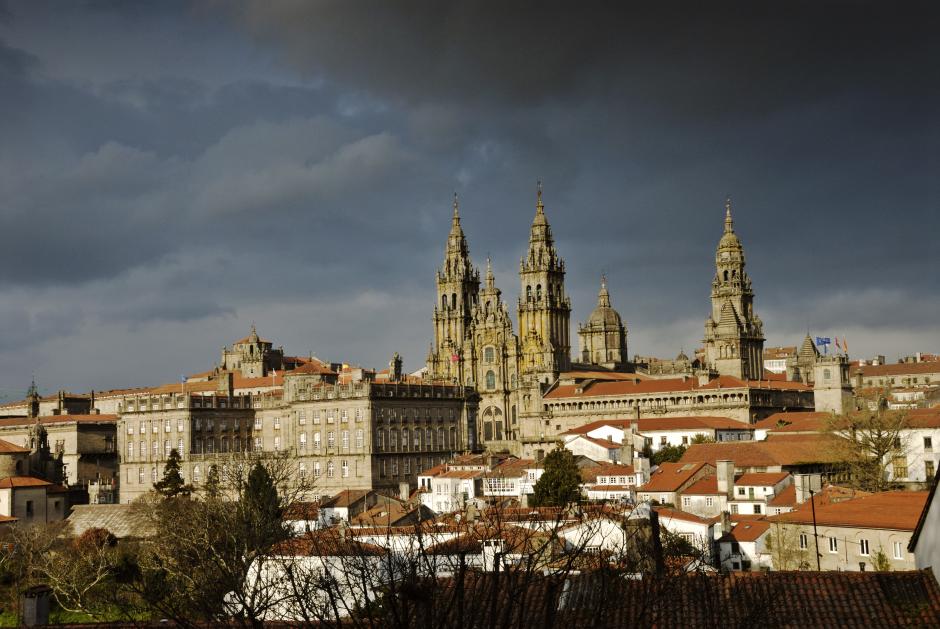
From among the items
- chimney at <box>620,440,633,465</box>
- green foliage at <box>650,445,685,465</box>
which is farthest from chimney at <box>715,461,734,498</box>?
green foliage at <box>650,445,685,465</box>

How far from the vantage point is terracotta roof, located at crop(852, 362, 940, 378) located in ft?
537

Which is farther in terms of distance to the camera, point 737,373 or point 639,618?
point 737,373

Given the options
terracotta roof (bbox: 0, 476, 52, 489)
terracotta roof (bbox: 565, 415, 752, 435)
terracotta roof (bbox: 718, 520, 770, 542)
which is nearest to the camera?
terracotta roof (bbox: 718, 520, 770, 542)

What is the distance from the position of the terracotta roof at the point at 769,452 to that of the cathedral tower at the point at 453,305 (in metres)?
61.2

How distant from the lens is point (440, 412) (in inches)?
3959

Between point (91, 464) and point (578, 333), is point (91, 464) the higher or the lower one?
the lower one

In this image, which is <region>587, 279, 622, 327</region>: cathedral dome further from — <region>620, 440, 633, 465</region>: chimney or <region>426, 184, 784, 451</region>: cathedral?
<region>620, 440, 633, 465</region>: chimney

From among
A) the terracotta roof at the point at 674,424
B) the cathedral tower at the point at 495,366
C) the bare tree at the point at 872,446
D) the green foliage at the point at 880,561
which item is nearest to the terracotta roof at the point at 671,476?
the bare tree at the point at 872,446

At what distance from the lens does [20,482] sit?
79500 millimetres

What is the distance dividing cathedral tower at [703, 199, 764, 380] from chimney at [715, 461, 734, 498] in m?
64.8

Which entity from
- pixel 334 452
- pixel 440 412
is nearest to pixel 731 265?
pixel 440 412

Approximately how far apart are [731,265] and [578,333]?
2688cm

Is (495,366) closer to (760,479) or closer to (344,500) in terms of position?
(344,500)

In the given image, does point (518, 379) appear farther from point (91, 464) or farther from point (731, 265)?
point (91, 464)
